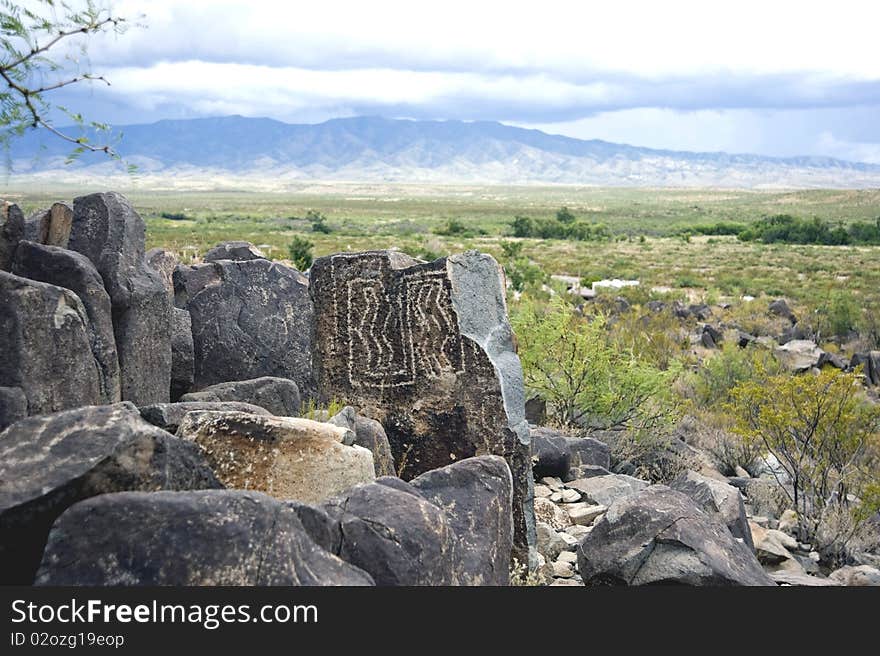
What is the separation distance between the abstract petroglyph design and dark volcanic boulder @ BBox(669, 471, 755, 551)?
264cm

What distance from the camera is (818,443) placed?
1129 cm

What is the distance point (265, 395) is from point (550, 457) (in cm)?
339

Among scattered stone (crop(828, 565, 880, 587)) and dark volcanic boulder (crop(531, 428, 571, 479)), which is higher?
dark volcanic boulder (crop(531, 428, 571, 479))

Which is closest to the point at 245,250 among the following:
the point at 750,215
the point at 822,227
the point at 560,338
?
the point at 560,338

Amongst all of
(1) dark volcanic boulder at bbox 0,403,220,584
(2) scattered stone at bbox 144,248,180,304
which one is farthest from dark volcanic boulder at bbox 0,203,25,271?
(2) scattered stone at bbox 144,248,180,304

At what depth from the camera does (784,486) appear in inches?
444

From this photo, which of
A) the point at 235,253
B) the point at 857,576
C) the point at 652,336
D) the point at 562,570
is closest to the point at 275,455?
the point at 562,570

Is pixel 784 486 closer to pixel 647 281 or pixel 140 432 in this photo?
pixel 140 432

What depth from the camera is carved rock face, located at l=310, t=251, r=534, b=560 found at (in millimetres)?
8500

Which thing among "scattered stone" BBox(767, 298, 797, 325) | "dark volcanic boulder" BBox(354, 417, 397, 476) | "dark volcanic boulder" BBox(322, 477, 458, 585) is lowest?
"scattered stone" BBox(767, 298, 797, 325)

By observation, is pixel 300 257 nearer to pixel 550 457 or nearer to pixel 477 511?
pixel 550 457

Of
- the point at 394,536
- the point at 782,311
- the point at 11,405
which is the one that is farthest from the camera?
the point at 782,311

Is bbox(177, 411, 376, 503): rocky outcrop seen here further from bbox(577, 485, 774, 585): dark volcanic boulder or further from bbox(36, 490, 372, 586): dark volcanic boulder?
bbox(577, 485, 774, 585): dark volcanic boulder

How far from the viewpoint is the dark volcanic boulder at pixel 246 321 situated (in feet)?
35.8
